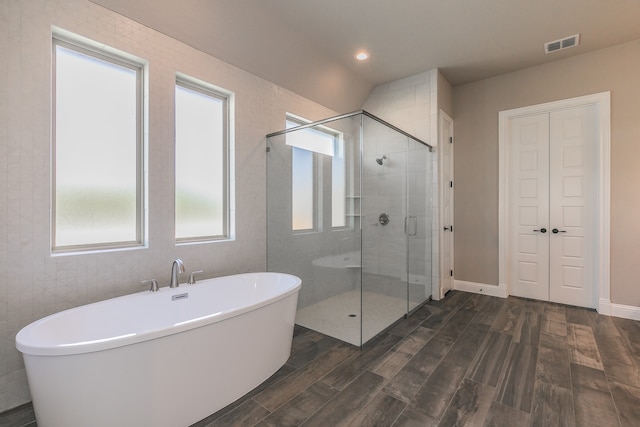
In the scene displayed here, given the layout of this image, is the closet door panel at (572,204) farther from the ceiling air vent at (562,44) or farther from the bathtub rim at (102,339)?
the bathtub rim at (102,339)

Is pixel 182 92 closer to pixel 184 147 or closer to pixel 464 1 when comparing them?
pixel 184 147

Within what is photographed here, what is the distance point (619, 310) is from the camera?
3057 mm

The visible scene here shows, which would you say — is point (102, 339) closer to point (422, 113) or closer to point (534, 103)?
point (422, 113)

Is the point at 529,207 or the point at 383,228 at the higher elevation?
the point at 529,207

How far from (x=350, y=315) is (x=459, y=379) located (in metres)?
0.99

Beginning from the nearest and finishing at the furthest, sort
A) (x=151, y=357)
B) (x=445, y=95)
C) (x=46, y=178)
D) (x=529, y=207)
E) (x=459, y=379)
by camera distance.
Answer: (x=151, y=357), (x=46, y=178), (x=459, y=379), (x=529, y=207), (x=445, y=95)

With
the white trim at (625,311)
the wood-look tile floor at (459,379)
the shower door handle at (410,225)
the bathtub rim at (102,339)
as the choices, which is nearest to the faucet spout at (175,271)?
the bathtub rim at (102,339)

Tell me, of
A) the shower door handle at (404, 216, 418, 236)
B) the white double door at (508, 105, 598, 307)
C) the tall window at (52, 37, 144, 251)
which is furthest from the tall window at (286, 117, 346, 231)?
the white double door at (508, 105, 598, 307)

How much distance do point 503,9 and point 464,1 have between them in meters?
0.40

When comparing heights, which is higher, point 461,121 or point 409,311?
point 461,121

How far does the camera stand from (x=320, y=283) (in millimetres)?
2971

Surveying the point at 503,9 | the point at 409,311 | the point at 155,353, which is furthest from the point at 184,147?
the point at 503,9

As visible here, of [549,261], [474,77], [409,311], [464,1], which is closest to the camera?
[464,1]

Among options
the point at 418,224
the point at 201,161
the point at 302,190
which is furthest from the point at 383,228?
the point at 201,161
